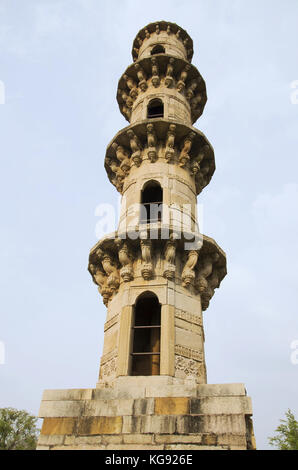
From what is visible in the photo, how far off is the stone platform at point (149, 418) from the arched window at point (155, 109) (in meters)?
10.9

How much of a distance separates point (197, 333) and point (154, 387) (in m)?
2.12

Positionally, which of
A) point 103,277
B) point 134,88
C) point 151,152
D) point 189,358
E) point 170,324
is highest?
point 134,88

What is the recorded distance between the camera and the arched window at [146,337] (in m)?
11.3

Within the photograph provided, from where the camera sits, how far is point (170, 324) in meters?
10.0

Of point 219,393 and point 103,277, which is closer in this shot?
point 219,393

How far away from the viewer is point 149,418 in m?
8.23

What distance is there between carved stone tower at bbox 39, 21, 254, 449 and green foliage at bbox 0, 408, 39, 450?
2741cm

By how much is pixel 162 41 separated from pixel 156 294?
44.0ft

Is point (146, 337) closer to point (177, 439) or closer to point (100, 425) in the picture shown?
point (100, 425)

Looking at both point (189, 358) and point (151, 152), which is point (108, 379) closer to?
point (189, 358)

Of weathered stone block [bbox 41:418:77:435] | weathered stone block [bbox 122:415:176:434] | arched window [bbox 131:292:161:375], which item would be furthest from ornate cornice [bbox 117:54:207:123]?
weathered stone block [bbox 41:418:77:435]

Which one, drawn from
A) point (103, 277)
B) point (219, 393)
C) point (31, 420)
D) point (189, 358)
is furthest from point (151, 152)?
point (31, 420)

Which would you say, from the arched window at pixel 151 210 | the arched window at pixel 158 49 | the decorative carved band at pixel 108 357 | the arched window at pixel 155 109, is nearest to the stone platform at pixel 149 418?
the decorative carved band at pixel 108 357

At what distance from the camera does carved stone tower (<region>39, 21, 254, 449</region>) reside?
8133 millimetres
